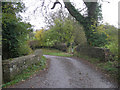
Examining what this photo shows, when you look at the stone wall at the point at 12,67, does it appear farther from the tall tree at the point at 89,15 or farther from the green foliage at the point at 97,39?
the tall tree at the point at 89,15

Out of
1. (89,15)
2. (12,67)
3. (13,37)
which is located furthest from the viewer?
(89,15)

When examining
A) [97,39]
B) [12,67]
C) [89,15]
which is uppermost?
[89,15]

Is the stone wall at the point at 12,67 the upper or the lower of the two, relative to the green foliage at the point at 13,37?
lower

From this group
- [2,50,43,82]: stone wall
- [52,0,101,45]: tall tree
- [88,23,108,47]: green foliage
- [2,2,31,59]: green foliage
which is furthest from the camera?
[52,0,101,45]: tall tree

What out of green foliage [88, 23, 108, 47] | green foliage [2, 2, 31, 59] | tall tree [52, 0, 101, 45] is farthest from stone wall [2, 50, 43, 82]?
tall tree [52, 0, 101, 45]

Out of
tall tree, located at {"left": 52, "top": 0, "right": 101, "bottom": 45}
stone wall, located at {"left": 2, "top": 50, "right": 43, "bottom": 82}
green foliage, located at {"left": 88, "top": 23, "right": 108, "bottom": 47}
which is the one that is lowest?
stone wall, located at {"left": 2, "top": 50, "right": 43, "bottom": 82}

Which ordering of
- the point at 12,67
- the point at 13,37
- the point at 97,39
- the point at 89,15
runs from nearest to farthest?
1. the point at 12,67
2. the point at 13,37
3. the point at 97,39
4. the point at 89,15

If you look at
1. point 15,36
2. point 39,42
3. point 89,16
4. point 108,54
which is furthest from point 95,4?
point 39,42

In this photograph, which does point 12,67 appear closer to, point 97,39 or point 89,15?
point 97,39

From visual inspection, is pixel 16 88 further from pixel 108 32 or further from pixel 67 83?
pixel 108 32

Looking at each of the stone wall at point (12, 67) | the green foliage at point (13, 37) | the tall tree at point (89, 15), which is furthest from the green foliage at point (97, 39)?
the stone wall at point (12, 67)

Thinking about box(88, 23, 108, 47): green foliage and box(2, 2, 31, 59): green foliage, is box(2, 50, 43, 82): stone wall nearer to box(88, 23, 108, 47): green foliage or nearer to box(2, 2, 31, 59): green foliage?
box(2, 2, 31, 59): green foliage

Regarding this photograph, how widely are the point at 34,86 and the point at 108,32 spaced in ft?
14.1

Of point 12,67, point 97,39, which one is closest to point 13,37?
point 12,67
